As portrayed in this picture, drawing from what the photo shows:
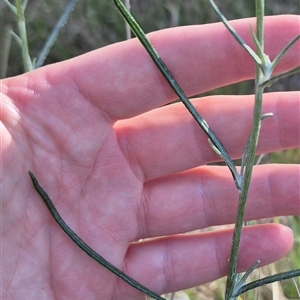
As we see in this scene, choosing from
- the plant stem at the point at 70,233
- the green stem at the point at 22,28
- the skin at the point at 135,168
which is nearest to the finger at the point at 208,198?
the skin at the point at 135,168

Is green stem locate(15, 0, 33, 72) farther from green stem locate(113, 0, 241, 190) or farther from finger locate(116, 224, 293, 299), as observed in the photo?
finger locate(116, 224, 293, 299)

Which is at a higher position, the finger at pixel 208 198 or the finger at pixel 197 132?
the finger at pixel 197 132

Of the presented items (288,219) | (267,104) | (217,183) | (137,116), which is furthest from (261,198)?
(288,219)

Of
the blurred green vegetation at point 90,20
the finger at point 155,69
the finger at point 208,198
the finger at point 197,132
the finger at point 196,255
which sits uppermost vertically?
the blurred green vegetation at point 90,20

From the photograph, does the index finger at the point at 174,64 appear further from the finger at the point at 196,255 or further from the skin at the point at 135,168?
the finger at the point at 196,255

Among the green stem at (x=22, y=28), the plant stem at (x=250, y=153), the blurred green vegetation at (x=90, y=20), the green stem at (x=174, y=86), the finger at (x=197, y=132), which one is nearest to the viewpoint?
the plant stem at (x=250, y=153)

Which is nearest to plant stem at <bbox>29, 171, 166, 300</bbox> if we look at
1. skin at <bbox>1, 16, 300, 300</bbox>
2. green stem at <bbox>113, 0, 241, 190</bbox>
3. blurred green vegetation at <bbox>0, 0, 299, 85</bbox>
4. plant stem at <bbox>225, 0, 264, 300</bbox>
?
skin at <bbox>1, 16, 300, 300</bbox>

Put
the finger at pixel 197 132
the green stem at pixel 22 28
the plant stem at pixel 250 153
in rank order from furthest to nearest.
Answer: the finger at pixel 197 132 → the green stem at pixel 22 28 → the plant stem at pixel 250 153
